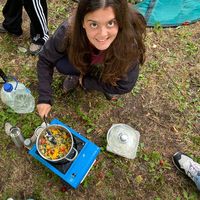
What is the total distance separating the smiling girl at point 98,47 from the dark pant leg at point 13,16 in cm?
87

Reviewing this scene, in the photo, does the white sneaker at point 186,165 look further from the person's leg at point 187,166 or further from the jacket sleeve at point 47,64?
the jacket sleeve at point 47,64

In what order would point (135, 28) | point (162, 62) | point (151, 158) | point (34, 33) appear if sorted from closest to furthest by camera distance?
point (135, 28)
point (151, 158)
point (34, 33)
point (162, 62)

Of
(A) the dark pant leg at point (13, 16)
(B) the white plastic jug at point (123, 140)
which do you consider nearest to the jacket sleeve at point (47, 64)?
(B) the white plastic jug at point (123, 140)

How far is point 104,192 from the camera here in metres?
2.70

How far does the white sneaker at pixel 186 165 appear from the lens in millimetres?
2754

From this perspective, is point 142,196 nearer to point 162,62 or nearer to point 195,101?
point 195,101

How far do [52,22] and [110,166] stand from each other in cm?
185

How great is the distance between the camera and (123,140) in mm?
2711

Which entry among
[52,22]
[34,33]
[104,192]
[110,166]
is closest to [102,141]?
[110,166]

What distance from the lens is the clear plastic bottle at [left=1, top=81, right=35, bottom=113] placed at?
9.19 ft

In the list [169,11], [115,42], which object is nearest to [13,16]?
[115,42]

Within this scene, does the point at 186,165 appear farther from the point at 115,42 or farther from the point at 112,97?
the point at 115,42

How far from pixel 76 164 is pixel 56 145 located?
A: 0.83 ft

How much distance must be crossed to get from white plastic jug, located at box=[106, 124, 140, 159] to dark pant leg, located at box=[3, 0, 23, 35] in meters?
1.51
